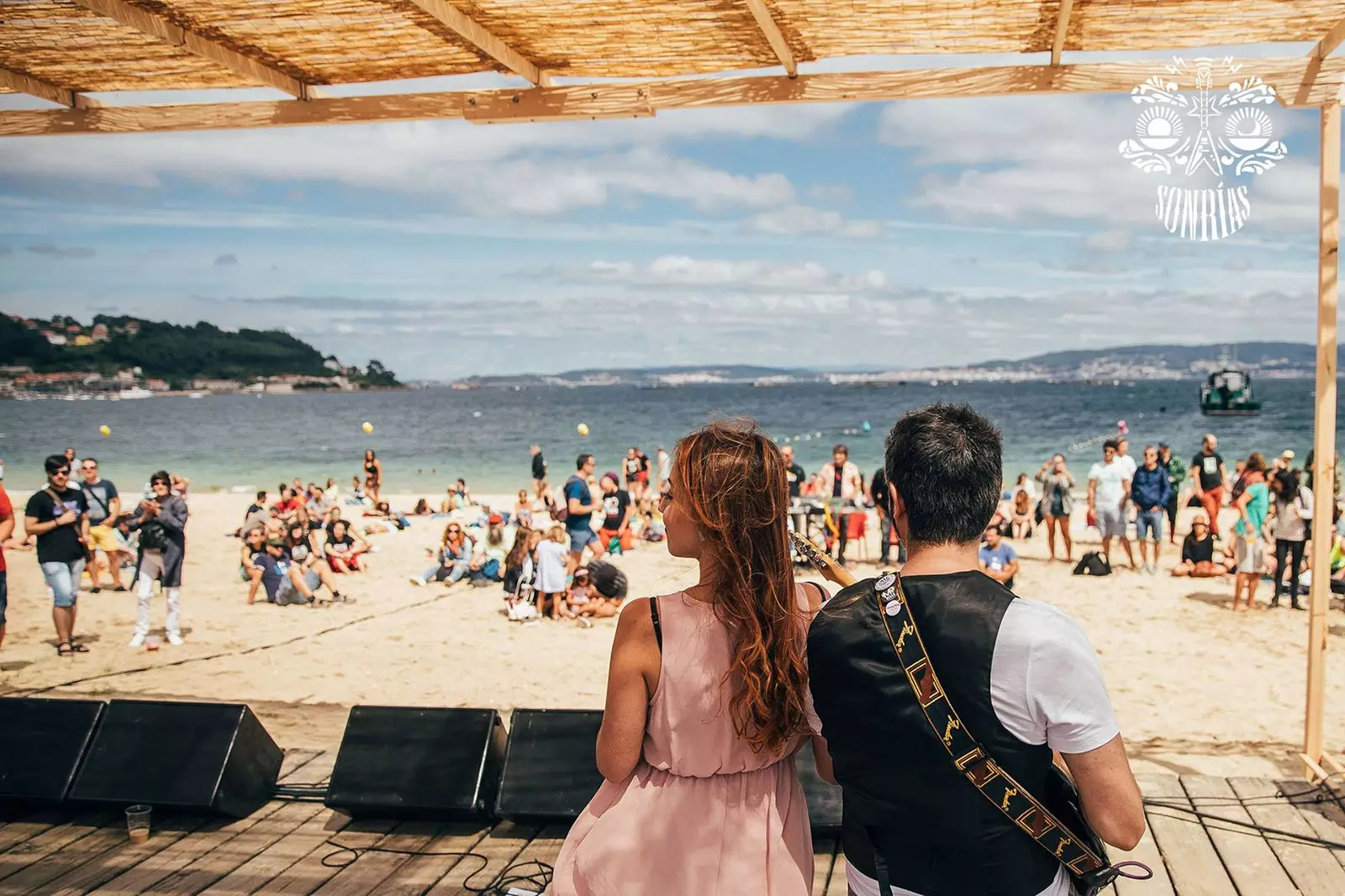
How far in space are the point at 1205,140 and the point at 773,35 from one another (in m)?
1.58

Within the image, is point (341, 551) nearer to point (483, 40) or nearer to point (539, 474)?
point (539, 474)

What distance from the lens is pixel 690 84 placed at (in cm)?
369

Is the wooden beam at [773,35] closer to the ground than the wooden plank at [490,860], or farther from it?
farther from it

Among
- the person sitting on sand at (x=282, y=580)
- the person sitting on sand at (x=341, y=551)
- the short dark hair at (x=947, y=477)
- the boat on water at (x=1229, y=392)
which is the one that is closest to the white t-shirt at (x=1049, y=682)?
the short dark hair at (x=947, y=477)

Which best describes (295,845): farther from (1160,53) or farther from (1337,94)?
(1337,94)

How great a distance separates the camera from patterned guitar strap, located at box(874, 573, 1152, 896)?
4.53 ft

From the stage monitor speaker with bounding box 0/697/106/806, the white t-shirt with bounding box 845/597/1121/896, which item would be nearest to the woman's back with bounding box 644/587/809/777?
the white t-shirt with bounding box 845/597/1121/896

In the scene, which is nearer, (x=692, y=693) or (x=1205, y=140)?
(x=692, y=693)

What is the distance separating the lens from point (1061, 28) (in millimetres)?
3160

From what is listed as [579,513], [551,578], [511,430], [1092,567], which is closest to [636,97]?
[551,578]

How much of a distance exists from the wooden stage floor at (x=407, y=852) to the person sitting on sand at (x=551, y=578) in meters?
5.23

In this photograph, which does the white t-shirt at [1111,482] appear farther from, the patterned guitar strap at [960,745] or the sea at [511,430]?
the sea at [511,430]

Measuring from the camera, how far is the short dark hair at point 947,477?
1.47 metres

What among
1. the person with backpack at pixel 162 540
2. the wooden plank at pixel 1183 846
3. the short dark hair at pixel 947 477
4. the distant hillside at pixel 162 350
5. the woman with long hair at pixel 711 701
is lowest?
the wooden plank at pixel 1183 846
